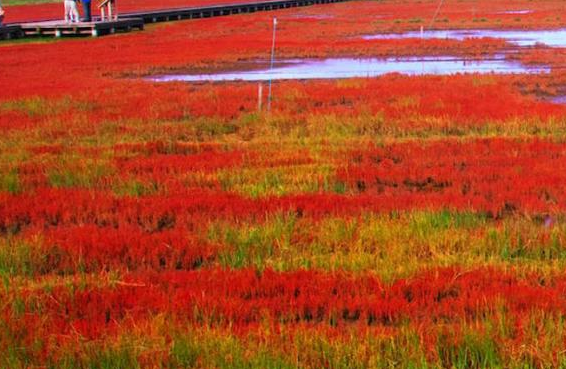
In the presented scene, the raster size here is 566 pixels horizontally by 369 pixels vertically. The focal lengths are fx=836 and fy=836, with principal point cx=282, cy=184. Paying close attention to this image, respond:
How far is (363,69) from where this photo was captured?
30016 millimetres

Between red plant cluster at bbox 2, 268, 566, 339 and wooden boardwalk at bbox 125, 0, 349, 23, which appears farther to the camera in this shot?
wooden boardwalk at bbox 125, 0, 349, 23

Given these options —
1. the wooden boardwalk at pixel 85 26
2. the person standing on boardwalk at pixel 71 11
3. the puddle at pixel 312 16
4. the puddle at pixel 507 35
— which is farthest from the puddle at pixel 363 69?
the puddle at pixel 312 16

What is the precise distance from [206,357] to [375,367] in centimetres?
114

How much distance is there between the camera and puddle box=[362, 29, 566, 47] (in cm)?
3985

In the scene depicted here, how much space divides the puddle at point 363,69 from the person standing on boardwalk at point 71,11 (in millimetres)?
18923

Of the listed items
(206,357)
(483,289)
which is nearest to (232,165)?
(483,289)

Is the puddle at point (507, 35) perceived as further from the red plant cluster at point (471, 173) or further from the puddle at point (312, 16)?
the red plant cluster at point (471, 173)

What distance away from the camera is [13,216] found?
10.4 metres

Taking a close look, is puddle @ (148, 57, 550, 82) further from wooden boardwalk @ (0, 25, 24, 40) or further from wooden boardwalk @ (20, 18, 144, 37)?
Answer: wooden boardwalk @ (0, 25, 24, 40)

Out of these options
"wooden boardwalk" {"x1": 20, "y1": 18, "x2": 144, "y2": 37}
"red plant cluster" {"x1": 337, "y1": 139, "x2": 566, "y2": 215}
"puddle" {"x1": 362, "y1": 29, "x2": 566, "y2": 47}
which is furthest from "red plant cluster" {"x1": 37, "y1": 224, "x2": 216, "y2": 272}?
"wooden boardwalk" {"x1": 20, "y1": 18, "x2": 144, "y2": 37}

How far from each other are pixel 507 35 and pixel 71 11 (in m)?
24.4

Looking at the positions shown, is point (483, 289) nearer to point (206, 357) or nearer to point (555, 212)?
point (206, 357)

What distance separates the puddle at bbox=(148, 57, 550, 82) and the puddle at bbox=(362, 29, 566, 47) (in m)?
8.61

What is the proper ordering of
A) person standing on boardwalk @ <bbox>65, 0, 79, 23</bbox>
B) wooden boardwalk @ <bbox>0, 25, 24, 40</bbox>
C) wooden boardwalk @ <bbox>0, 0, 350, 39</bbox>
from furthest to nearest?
person standing on boardwalk @ <bbox>65, 0, 79, 23</bbox> < wooden boardwalk @ <bbox>0, 0, 350, 39</bbox> < wooden boardwalk @ <bbox>0, 25, 24, 40</bbox>
